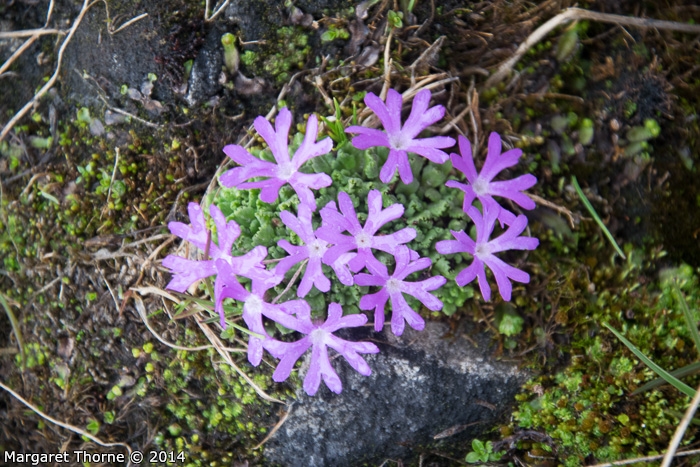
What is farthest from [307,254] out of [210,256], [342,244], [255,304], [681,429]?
[681,429]

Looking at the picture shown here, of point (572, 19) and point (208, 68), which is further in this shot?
point (208, 68)

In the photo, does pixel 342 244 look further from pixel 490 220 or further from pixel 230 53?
pixel 230 53

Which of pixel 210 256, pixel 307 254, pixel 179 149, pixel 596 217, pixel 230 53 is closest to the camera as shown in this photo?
pixel 307 254

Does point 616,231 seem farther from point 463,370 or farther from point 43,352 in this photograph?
point 43,352

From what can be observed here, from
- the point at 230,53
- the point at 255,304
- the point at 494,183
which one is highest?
the point at 230,53

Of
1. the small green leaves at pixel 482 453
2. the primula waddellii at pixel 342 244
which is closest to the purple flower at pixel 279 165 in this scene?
the primula waddellii at pixel 342 244

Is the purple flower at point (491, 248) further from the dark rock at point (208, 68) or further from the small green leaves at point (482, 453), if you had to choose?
the dark rock at point (208, 68)

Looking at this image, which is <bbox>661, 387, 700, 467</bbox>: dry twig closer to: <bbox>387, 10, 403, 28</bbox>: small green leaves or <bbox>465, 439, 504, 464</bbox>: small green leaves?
<bbox>465, 439, 504, 464</bbox>: small green leaves
